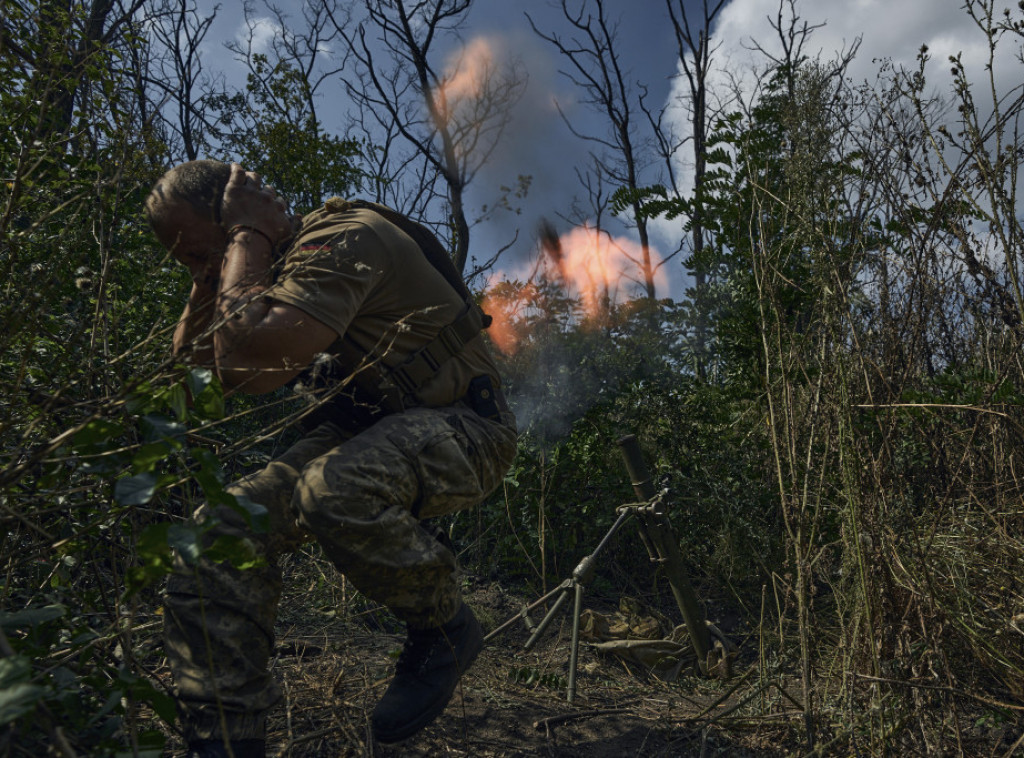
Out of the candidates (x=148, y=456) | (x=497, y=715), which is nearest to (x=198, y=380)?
(x=148, y=456)

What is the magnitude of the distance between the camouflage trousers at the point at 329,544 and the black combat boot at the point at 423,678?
0.07 metres

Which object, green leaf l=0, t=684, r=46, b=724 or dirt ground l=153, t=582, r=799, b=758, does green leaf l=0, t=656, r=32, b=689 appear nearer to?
green leaf l=0, t=684, r=46, b=724

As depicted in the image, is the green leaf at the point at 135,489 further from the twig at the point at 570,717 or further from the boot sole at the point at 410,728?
the twig at the point at 570,717

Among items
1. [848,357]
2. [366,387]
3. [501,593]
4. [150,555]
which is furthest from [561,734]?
[501,593]

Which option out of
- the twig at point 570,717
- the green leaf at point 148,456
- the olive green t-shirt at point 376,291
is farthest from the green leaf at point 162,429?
the twig at point 570,717

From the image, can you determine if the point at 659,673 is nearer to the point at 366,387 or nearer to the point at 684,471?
the point at 684,471

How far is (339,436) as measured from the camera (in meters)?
2.50

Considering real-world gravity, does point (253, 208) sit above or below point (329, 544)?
above

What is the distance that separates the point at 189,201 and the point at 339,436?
0.89 metres

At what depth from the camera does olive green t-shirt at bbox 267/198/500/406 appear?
2035mm

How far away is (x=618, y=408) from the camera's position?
5.49m

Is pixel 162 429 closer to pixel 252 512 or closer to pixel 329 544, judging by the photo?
pixel 252 512

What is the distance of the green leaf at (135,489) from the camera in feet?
3.78

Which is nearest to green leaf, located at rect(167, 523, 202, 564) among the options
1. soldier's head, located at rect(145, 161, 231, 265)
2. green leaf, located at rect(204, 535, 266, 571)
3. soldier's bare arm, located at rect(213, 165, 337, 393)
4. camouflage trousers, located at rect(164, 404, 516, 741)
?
green leaf, located at rect(204, 535, 266, 571)
